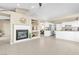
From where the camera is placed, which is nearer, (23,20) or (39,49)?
(39,49)

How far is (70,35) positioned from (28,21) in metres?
3.64

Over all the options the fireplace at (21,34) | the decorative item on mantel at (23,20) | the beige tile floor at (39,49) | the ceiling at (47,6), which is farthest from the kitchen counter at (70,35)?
the decorative item on mantel at (23,20)

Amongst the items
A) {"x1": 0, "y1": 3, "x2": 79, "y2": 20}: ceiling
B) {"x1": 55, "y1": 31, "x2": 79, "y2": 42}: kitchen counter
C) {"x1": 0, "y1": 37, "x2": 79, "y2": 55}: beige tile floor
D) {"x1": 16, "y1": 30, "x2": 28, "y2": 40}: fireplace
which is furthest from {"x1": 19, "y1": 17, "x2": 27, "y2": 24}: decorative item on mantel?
{"x1": 55, "y1": 31, "x2": 79, "y2": 42}: kitchen counter

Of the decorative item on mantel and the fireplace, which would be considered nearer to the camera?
the fireplace

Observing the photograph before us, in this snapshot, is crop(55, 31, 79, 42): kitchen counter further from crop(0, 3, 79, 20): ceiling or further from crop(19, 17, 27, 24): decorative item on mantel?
crop(19, 17, 27, 24): decorative item on mantel

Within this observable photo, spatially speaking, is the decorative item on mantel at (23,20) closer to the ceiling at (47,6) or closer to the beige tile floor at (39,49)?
the ceiling at (47,6)

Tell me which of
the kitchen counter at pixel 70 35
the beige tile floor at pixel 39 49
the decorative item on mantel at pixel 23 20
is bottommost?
the beige tile floor at pixel 39 49

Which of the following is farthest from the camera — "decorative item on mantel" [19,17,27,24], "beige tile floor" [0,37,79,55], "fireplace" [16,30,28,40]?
"decorative item on mantel" [19,17,27,24]

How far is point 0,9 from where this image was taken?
16.6 ft

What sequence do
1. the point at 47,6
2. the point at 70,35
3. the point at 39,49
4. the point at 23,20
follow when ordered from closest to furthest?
the point at 39,49 < the point at 47,6 < the point at 23,20 < the point at 70,35

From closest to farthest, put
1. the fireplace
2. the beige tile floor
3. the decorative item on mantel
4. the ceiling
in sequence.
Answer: the beige tile floor < the ceiling < the fireplace < the decorative item on mantel

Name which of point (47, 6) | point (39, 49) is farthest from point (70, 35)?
point (39, 49)

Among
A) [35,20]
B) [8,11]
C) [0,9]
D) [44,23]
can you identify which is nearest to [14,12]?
[8,11]

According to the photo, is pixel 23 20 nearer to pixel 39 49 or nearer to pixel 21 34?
pixel 21 34
